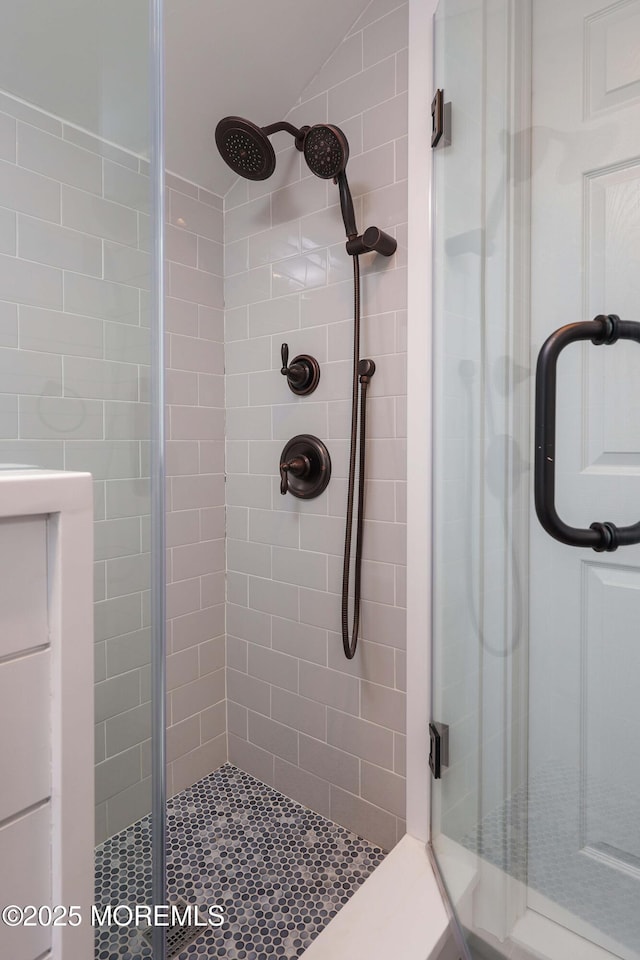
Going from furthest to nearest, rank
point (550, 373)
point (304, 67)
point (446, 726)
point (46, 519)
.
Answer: point (304, 67), point (446, 726), point (550, 373), point (46, 519)

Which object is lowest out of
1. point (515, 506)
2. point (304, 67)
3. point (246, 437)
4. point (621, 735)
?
point (621, 735)

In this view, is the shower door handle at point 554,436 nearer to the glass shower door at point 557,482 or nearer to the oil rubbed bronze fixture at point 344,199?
the glass shower door at point 557,482

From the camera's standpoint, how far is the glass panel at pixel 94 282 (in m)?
0.56

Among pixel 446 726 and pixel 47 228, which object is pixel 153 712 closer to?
pixel 47 228

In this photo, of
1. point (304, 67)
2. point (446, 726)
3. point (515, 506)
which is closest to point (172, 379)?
point (304, 67)

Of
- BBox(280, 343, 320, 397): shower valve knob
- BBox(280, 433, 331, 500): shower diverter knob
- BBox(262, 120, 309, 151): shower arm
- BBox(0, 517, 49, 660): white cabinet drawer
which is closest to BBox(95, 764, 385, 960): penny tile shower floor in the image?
BBox(280, 433, 331, 500): shower diverter knob

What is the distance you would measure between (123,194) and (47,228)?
97 millimetres

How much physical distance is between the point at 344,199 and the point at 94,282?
0.93 metres

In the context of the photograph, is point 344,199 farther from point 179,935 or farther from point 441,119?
point 179,935

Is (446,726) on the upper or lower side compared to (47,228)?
lower

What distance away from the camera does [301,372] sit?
4.80 feet

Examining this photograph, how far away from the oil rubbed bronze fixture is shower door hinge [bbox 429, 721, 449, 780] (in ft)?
0.93

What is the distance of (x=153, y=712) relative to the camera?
0.59m

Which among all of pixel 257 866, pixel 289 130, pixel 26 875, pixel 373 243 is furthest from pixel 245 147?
pixel 257 866
